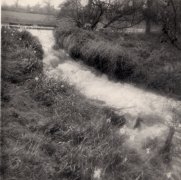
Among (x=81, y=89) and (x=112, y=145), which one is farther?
(x=81, y=89)

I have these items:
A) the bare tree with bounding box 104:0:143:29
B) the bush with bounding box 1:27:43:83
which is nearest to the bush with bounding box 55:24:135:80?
the bush with bounding box 1:27:43:83

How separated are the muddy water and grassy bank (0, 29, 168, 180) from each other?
1.38 ft

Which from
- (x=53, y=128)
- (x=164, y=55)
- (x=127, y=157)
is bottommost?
(x=127, y=157)

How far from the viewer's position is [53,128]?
17.2 ft

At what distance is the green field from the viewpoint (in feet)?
44.1

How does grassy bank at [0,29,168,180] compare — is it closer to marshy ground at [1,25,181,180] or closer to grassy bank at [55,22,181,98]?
marshy ground at [1,25,181,180]

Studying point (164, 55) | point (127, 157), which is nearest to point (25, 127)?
point (127, 157)

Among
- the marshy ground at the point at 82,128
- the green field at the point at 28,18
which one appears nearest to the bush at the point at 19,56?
the marshy ground at the point at 82,128

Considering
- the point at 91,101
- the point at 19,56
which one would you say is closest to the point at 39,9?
the point at 19,56

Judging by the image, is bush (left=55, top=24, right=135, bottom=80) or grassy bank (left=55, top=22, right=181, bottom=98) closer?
grassy bank (left=55, top=22, right=181, bottom=98)

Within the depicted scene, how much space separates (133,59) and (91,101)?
2.21 metres

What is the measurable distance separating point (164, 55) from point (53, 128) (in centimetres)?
514

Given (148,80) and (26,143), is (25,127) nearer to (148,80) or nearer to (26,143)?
(26,143)

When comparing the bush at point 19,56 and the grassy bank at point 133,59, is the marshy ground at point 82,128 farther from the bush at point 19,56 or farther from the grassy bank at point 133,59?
the grassy bank at point 133,59
